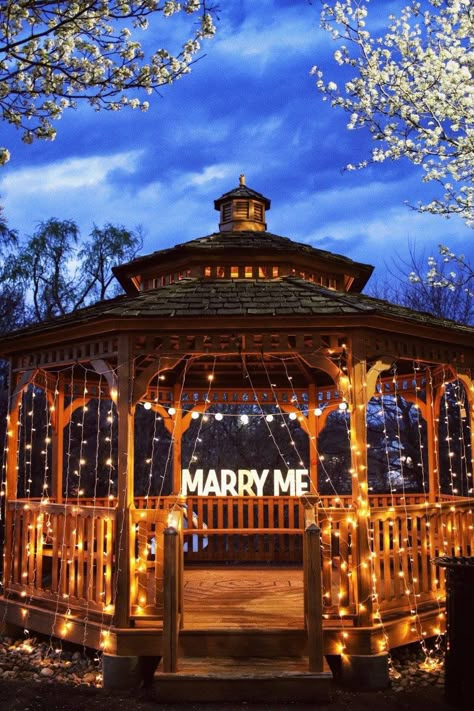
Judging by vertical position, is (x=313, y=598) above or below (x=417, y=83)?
below

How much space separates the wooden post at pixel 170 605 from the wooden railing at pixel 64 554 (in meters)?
1.02

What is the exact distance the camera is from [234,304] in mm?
7434

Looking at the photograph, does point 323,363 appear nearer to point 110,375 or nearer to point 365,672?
point 110,375

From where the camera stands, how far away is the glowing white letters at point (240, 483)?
1095 centimetres

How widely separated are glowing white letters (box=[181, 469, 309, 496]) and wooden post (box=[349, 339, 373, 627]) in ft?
13.2

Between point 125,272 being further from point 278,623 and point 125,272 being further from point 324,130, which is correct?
point 324,130

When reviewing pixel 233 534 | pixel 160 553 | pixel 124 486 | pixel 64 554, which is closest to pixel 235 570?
pixel 233 534

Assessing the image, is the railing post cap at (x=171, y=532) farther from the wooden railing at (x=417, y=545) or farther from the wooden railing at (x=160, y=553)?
the wooden railing at (x=417, y=545)

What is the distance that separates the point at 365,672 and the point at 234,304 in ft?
13.8

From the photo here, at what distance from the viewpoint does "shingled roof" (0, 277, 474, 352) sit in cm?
704

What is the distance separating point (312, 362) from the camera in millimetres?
7418

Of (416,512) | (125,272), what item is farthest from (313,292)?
(125,272)

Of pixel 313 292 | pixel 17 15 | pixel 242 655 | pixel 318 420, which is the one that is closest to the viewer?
pixel 17 15

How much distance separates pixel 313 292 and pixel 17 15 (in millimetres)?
4428
